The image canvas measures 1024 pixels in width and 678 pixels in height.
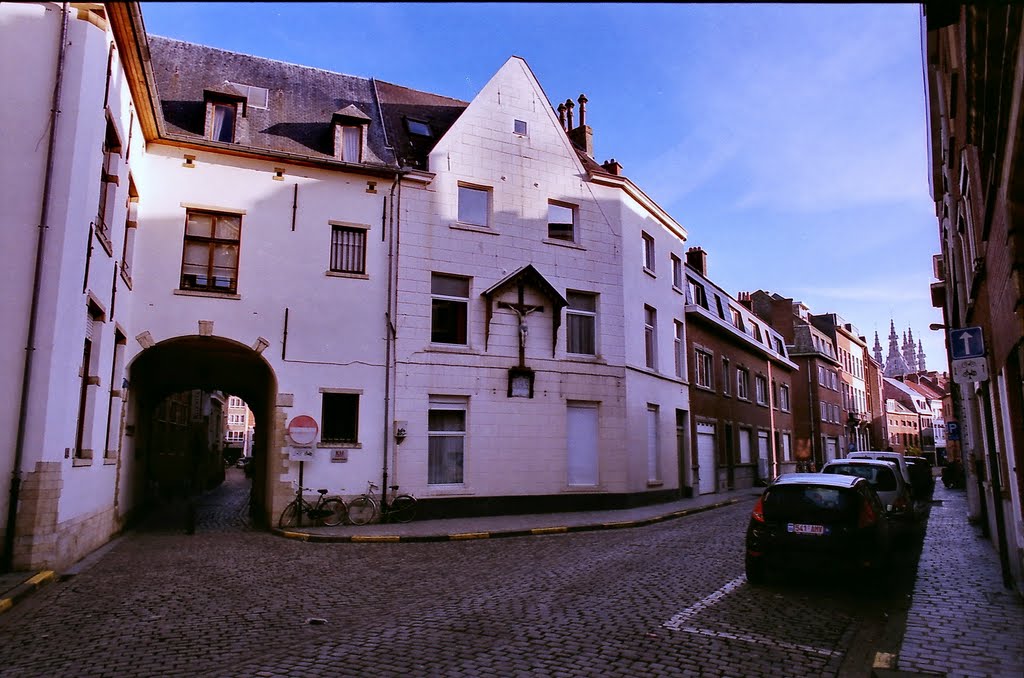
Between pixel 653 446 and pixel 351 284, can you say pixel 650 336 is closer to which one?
pixel 653 446


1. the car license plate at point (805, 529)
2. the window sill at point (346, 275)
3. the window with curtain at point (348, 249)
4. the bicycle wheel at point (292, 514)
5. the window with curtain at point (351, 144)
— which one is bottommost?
the bicycle wheel at point (292, 514)

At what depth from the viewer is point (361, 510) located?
16.7 m

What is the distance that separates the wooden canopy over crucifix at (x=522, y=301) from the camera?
19047 mm

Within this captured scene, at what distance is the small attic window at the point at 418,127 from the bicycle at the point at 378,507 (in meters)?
10.3

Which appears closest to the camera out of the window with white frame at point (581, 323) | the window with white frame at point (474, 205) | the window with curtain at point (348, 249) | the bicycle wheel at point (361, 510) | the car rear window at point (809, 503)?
the car rear window at point (809, 503)

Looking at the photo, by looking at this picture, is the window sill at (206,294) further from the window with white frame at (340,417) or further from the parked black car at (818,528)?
the parked black car at (818,528)

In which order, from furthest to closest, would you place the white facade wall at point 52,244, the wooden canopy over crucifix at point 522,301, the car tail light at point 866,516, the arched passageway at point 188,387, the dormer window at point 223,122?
the wooden canopy over crucifix at point 522,301 < the dormer window at point 223,122 < the arched passageway at point 188,387 < the white facade wall at point 52,244 < the car tail light at point 866,516

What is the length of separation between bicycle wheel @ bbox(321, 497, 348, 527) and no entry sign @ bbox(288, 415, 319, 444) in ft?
4.91

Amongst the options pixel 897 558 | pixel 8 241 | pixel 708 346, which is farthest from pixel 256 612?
pixel 708 346

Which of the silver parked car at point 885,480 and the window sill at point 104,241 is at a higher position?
the window sill at point 104,241

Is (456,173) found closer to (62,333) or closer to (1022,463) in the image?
(62,333)

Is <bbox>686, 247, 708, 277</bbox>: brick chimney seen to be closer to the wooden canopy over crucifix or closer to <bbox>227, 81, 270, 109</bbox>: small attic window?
the wooden canopy over crucifix

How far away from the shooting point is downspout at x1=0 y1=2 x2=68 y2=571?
932 cm

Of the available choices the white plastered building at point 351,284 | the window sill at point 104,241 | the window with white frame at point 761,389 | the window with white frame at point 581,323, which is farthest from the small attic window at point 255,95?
the window with white frame at point 761,389
